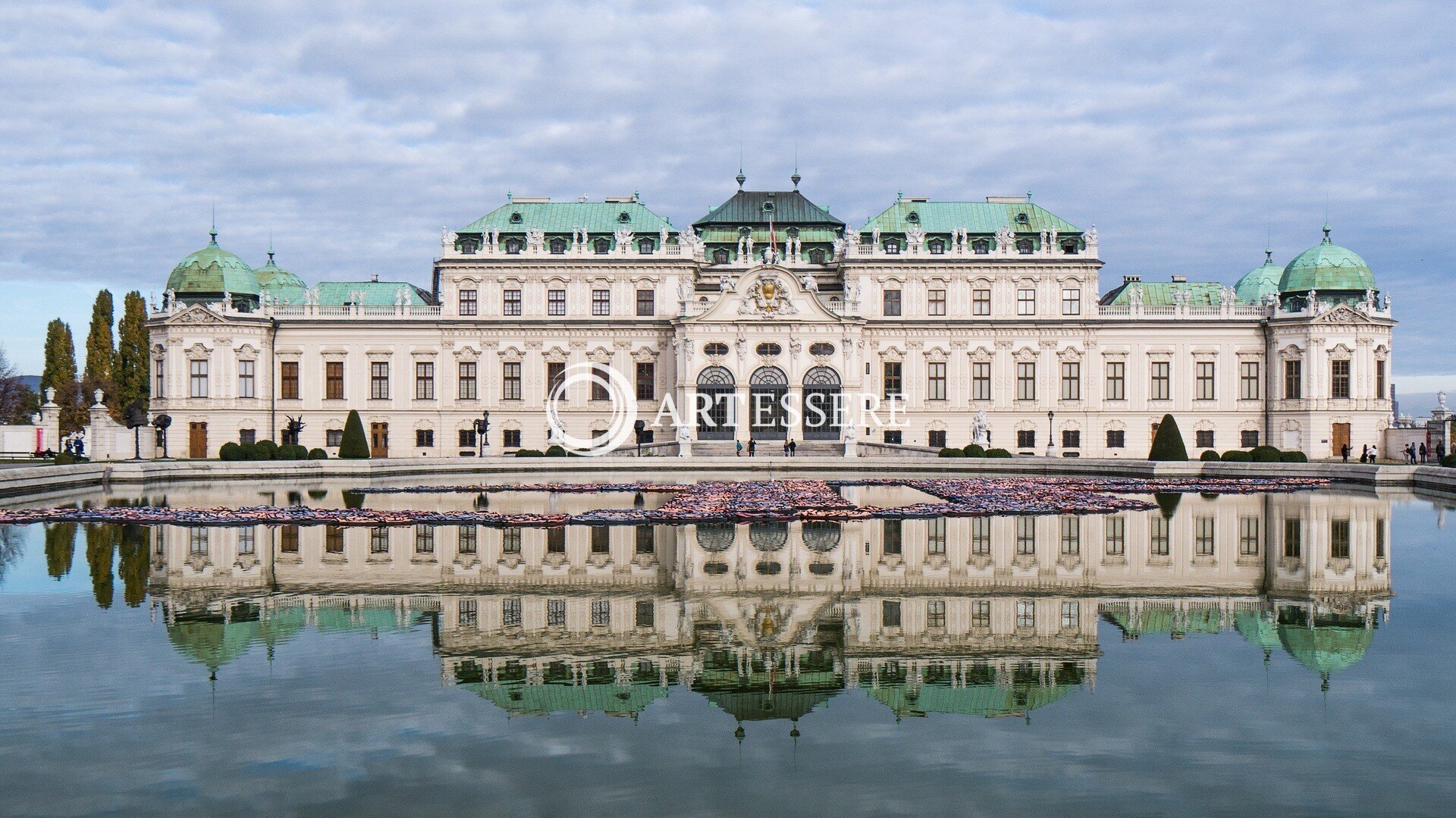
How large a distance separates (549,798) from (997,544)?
16.6 m

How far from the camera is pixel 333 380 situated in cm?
7219

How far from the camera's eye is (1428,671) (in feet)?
43.9

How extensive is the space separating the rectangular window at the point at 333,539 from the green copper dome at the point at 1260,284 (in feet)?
219

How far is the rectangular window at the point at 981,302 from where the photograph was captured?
70688 mm

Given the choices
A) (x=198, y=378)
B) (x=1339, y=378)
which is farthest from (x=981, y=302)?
(x=198, y=378)

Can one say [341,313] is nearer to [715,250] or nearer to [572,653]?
[715,250]

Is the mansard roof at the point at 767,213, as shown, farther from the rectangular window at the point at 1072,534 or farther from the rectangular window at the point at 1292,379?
the rectangular window at the point at 1072,534

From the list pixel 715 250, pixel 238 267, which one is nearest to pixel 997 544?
pixel 715 250

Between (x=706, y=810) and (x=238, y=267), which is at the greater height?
(x=238, y=267)

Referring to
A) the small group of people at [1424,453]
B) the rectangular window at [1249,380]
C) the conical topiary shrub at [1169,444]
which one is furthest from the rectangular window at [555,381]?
the small group of people at [1424,453]

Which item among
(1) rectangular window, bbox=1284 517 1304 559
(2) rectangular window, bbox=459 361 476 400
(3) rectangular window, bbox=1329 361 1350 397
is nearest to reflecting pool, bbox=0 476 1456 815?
(1) rectangular window, bbox=1284 517 1304 559

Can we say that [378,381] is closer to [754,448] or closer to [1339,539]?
[754,448]

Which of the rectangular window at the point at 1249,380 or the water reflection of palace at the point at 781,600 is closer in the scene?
the water reflection of palace at the point at 781,600

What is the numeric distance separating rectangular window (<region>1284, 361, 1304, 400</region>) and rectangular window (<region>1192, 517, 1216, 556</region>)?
147 ft
